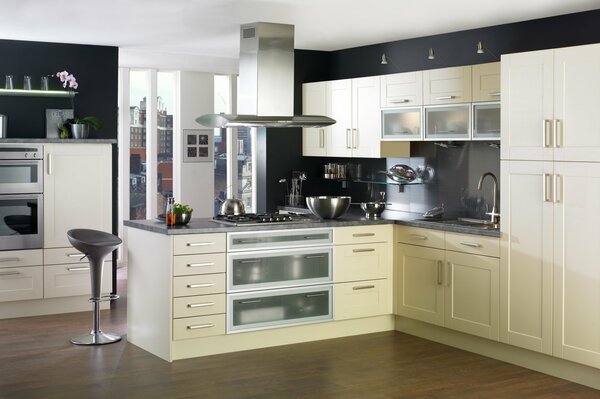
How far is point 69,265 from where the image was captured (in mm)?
7441

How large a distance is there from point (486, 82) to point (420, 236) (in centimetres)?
124

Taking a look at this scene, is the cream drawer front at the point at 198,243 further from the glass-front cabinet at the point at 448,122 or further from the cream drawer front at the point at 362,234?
the glass-front cabinet at the point at 448,122

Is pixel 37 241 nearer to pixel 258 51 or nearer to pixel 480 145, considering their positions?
pixel 258 51

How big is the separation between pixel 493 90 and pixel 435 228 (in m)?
1.09

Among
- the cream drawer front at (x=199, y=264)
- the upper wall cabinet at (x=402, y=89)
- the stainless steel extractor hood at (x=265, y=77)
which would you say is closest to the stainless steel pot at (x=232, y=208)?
the stainless steel extractor hood at (x=265, y=77)

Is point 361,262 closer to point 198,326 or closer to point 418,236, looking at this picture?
point 418,236

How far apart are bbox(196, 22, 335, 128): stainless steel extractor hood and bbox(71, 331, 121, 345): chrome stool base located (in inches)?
69.1

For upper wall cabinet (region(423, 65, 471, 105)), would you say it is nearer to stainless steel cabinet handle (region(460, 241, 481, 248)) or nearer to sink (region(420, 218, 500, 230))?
sink (region(420, 218, 500, 230))

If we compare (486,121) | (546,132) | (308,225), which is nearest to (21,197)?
(308,225)

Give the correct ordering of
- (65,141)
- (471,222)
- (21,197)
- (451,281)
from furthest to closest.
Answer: (65,141)
(21,197)
(471,222)
(451,281)

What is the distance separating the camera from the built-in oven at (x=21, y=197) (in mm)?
7105

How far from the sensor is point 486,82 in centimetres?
624

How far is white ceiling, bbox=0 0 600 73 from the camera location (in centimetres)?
575

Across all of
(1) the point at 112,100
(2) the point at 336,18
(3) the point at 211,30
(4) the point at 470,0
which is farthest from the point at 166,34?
(4) the point at 470,0
